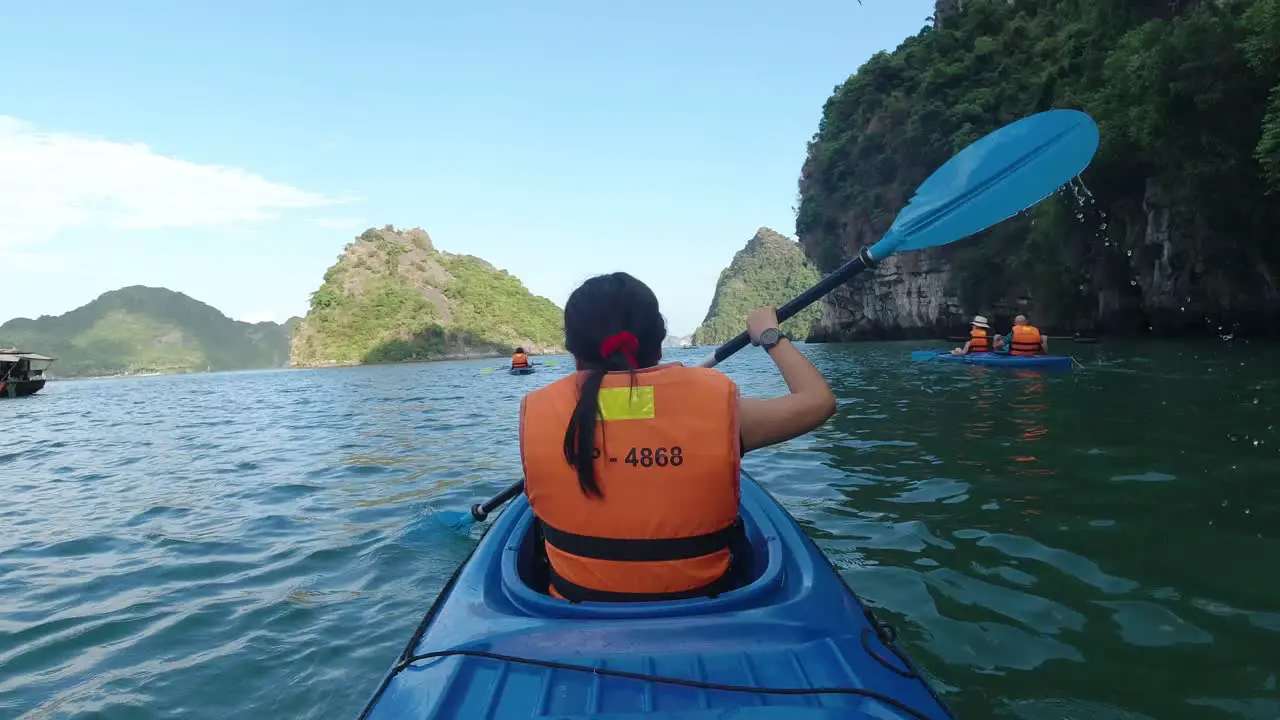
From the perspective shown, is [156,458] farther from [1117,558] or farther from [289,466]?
[1117,558]

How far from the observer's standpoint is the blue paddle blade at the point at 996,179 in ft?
12.9

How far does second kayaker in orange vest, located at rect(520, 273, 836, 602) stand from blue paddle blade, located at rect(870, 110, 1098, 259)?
216cm

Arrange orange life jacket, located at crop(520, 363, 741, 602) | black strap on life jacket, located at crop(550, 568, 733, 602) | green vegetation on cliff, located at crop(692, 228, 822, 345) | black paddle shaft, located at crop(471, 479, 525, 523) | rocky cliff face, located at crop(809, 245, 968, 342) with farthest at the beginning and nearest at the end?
green vegetation on cliff, located at crop(692, 228, 822, 345) → rocky cliff face, located at crop(809, 245, 968, 342) → black paddle shaft, located at crop(471, 479, 525, 523) → black strap on life jacket, located at crop(550, 568, 733, 602) → orange life jacket, located at crop(520, 363, 741, 602)

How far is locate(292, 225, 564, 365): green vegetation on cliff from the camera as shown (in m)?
101

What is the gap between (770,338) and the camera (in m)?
2.39

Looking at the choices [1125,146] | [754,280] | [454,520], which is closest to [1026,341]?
[1125,146]

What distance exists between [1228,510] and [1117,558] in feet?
4.48

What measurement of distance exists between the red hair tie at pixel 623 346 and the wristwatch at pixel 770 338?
0.52 metres

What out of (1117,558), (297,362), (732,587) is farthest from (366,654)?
(297,362)

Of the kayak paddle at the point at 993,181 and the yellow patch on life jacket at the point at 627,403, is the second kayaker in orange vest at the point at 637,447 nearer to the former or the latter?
the yellow patch on life jacket at the point at 627,403

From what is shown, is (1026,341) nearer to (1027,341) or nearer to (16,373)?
(1027,341)

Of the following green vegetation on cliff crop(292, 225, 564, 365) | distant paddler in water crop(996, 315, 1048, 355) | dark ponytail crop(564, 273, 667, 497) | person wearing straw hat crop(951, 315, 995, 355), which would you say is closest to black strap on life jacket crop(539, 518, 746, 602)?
dark ponytail crop(564, 273, 667, 497)

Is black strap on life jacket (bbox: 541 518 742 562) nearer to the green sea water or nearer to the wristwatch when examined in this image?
the wristwatch

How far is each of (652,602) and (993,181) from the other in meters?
3.43
